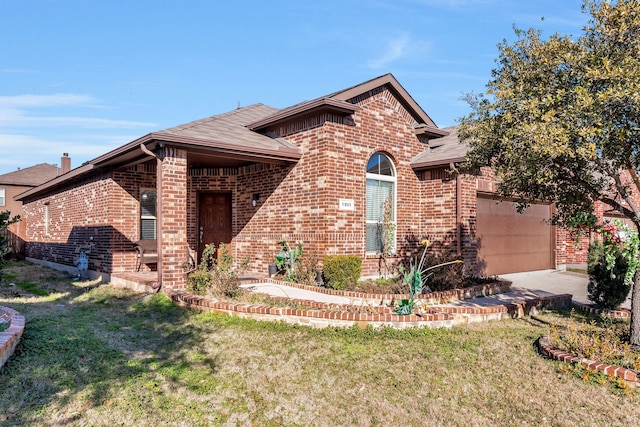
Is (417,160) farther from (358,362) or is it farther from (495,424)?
(495,424)

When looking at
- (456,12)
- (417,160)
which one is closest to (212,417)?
(456,12)

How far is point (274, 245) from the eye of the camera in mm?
11055

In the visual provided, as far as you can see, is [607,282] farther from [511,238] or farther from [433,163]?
[511,238]

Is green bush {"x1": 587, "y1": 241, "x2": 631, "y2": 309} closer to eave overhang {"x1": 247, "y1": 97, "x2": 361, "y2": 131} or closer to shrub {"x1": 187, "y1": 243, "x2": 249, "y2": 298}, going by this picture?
eave overhang {"x1": 247, "y1": 97, "x2": 361, "y2": 131}

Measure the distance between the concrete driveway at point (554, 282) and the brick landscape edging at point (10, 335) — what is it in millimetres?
10149

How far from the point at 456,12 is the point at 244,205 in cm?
708

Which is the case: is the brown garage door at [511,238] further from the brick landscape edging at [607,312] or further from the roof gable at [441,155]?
the brick landscape edging at [607,312]

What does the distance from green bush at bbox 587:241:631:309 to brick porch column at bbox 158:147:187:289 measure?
7.92 meters

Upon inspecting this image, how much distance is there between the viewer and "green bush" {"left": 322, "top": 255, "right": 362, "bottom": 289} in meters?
9.12

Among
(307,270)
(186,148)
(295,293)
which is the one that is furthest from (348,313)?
(186,148)

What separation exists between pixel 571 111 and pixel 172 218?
278 inches

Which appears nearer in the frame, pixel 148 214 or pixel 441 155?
pixel 441 155

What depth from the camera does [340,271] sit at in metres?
9.13

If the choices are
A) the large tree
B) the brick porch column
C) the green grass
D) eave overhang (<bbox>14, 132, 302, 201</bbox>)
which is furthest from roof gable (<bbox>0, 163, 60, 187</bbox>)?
the large tree
